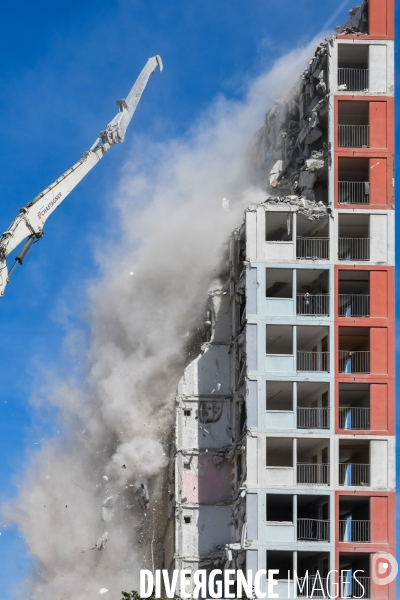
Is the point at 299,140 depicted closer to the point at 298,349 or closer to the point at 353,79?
the point at 353,79

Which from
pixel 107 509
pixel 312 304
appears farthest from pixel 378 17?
pixel 107 509

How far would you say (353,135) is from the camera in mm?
79125

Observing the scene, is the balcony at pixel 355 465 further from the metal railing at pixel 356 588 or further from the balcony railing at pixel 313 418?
the metal railing at pixel 356 588

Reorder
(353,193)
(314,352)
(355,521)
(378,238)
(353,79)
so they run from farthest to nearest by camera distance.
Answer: (353,79) < (353,193) < (378,238) < (314,352) < (355,521)

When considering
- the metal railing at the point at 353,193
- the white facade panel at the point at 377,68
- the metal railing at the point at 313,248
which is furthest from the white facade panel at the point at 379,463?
the white facade panel at the point at 377,68

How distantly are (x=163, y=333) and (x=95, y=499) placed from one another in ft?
38.6

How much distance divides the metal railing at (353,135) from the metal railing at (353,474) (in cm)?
1829

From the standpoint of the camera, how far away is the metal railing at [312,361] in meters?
75.9

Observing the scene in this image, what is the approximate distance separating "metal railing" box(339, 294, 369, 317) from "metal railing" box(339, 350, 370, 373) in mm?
2116

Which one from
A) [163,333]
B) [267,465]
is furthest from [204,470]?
[163,333]

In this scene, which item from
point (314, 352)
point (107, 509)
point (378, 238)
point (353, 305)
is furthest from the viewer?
point (107, 509)

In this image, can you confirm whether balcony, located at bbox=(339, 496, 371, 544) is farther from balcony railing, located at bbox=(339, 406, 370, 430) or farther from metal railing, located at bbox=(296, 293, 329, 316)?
metal railing, located at bbox=(296, 293, 329, 316)

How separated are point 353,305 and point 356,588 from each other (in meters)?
15.5

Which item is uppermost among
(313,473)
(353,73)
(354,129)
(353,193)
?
(353,73)
